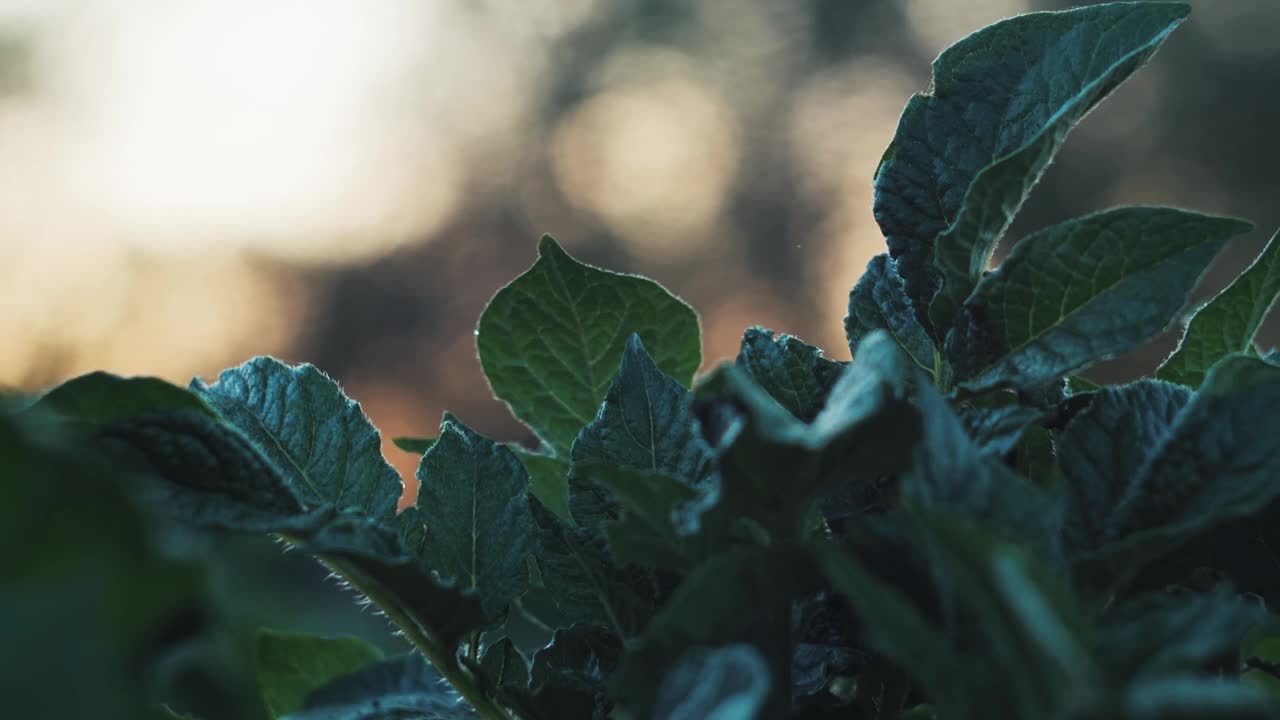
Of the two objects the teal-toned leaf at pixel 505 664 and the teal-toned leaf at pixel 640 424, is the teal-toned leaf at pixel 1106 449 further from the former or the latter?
the teal-toned leaf at pixel 505 664

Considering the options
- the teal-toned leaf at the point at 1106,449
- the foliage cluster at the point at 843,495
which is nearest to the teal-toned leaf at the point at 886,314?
the foliage cluster at the point at 843,495

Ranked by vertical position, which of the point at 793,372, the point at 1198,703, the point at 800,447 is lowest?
the point at 1198,703

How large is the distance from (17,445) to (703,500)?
21 cm

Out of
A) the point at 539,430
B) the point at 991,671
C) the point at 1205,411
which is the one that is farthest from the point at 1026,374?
the point at 539,430

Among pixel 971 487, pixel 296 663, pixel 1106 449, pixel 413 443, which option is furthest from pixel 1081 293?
pixel 296 663

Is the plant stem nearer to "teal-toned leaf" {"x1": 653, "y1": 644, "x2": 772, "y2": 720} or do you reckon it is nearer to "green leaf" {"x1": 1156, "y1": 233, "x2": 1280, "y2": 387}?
"teal-toned leaf" {"x1": 653, "y1": 644, "x2": 772, "y2": 720}

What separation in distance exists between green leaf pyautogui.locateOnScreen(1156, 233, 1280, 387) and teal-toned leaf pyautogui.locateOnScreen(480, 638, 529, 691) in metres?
0.38

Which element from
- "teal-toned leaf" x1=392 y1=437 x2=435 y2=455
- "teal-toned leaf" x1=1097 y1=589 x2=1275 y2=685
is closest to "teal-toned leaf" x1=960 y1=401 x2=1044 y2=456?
"teal-toned leaf" x1=1097 y1=589 x2=1275 y2=685

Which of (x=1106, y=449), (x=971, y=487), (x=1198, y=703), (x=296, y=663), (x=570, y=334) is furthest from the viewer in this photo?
(x=296, y=663)

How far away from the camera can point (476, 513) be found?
50cm

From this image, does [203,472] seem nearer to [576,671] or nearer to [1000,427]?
Answer: [576,671]

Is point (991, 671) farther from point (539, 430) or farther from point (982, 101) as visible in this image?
point (539, 430)

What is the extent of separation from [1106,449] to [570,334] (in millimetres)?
310

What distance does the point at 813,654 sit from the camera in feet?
1.51
